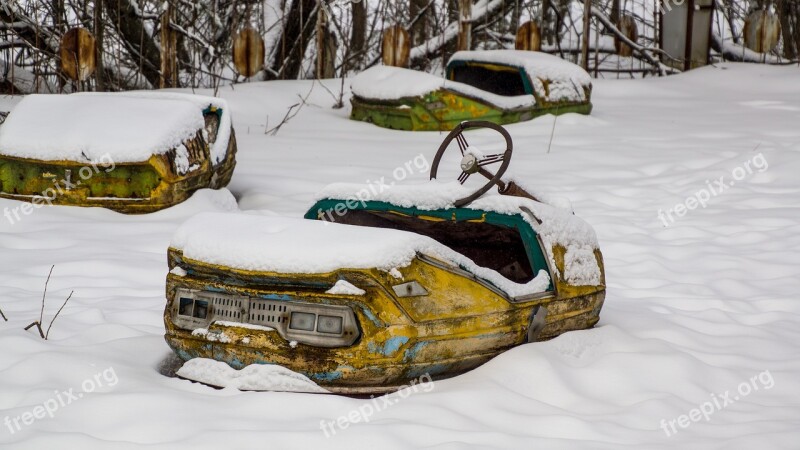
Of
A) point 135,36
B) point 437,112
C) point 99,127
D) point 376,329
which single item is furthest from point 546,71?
point 376,329

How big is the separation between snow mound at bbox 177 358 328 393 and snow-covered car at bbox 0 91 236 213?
3.10m

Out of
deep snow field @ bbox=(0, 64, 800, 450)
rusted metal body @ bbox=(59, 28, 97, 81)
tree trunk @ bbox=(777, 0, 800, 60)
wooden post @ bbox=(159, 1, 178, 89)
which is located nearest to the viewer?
deep snow field @ bbox=(0, 64, 800, 450)

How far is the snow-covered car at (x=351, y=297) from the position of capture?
3.29 m

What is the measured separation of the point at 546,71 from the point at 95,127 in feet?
17.7

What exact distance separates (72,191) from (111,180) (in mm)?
286

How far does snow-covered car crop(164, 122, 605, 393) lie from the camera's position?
10.8ft

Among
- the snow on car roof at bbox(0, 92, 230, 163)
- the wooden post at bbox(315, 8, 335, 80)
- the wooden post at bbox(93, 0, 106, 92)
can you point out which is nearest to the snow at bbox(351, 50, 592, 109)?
the wooden post at bbox(315, 8, 335, 80)

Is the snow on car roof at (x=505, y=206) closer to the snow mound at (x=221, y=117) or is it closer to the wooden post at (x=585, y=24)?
the snow mound at (x=221, y=117)

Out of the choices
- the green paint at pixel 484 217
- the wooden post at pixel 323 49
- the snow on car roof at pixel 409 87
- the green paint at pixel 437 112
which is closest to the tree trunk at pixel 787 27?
the green paint at pixel 437 112

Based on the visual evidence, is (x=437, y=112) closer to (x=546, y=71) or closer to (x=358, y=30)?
(x=546, y=71)

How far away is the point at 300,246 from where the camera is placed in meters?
3.36

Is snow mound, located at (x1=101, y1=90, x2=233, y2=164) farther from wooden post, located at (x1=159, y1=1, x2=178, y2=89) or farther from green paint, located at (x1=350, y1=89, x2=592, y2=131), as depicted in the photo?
wooden post, located at (x1=159, y1=1, x2=178, y2=89)

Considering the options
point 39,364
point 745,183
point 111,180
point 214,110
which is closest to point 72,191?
point 111,180

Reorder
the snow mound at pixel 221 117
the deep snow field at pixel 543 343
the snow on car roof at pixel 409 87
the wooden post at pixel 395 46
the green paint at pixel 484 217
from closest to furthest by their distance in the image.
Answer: the deep snow field at pixel 543 343
the green paint at pixel 484 217
the snow mound at pixel 221 117
the snow on car roof at pixel 409 87
the wooden post at pixel 395 46
